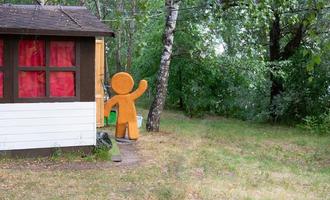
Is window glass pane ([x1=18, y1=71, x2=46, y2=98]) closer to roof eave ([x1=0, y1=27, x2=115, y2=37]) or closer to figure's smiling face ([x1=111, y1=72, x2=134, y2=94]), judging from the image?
roof eave ([x1=0, y1=27, x2=115, y2=37])

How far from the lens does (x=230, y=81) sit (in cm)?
1792

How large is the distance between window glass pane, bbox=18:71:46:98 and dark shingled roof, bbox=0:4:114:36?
76 cm

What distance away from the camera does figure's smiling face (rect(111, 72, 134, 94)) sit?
392 inches

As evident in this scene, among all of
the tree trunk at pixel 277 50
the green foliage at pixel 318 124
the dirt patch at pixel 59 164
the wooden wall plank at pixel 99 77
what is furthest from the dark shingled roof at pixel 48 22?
the tree trunk at pixel 277 50

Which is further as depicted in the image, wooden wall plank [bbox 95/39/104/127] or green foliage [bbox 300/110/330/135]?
green foliage [bbox 300/110/330/135]

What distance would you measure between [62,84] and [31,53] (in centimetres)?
71

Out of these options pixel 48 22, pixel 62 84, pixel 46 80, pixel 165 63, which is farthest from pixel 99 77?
pixel 48 22

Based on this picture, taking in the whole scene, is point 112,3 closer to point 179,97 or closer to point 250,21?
Result: point 179,97

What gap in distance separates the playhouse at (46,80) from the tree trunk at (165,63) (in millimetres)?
3329

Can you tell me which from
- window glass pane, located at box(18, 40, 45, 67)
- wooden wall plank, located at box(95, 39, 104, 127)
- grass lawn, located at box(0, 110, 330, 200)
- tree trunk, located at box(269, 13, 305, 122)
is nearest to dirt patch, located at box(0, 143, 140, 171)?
grass lawn, located at box(0, 110, 330, 200)

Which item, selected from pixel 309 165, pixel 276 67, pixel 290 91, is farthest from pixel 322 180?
pixel 290 91

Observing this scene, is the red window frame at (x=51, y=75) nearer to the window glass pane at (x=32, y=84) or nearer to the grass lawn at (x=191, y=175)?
the window glass pane at (x=32, y=84)

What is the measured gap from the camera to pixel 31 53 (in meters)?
7.71

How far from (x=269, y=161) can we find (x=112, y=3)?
46.4 ft
